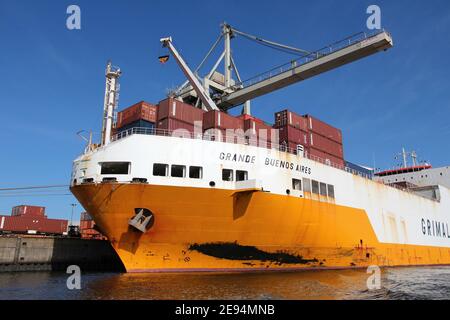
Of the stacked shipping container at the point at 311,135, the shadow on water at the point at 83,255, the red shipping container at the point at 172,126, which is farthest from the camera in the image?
the shadow on water at the point at 83,255

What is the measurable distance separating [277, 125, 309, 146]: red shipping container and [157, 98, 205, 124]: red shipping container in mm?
5821

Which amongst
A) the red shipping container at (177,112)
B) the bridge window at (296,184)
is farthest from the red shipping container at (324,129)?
the red shipping container at (177,112)

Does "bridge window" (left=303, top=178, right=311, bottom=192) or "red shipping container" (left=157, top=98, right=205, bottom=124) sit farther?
"bridge window" (left=303, top=178, right=311, bottom=192)

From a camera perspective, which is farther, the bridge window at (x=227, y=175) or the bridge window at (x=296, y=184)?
the bridge window at (x=296, y=184)

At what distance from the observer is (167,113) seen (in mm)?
19578

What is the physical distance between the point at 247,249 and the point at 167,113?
27.7 feet

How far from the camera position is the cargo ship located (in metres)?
16.6

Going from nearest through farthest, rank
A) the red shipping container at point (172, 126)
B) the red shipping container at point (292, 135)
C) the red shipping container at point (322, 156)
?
the red shipping container at point (172, 126) → the red shipping container at point (292, 135) → the red shipping container at point (322, 156)

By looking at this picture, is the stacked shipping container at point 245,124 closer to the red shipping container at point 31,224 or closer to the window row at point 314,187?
the window row at point 314,187

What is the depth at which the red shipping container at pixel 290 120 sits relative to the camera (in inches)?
931

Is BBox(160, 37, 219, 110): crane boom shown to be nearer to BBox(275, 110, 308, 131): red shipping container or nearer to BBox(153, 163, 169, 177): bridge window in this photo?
A: BBox(275, 110, 308, 131): red shipping container

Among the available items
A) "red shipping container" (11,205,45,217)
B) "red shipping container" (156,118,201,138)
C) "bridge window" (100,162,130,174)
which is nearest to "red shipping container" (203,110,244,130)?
"red shipping container" (156,118,201,138)

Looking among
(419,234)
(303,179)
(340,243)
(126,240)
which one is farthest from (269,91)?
(419,234)

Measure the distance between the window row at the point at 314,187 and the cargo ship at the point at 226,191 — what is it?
6 centimetres
